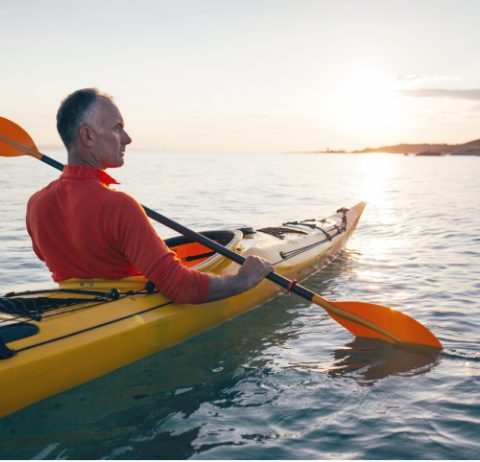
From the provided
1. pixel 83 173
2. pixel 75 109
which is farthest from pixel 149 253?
pixel 75 109

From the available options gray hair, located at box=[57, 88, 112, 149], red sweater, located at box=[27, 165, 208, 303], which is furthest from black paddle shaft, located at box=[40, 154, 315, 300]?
gray hair, located at box=[57, 88, 112, 149]

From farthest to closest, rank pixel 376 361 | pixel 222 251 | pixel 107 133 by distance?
Result: pixel 222 251
pixel 376 361
pixel 107 133

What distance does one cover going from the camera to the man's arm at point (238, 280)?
3.86 m

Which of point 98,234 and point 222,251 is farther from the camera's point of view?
point 222,251

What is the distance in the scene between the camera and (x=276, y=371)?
165 inches

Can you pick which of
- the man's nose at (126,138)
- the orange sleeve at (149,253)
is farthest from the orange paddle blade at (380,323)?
the man's nose at (126,138)

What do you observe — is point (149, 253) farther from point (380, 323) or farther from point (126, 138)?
point (380, 323)

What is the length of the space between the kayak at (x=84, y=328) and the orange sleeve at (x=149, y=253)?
0.36 meters

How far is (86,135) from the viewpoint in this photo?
11.5ft

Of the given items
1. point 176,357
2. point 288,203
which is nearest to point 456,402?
point 176,357

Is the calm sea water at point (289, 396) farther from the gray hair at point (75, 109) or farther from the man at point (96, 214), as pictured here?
the gray hair at point (75, 109)

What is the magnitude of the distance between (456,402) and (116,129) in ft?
9.29

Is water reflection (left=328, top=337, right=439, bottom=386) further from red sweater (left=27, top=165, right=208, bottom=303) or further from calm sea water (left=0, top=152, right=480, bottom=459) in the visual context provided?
red sweater (left=27, top=165, right=208, bottom=303)

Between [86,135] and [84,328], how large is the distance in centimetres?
123
